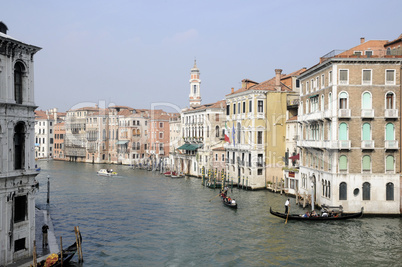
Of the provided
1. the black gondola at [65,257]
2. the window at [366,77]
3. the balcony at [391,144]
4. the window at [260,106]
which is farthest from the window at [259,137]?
the black gondola at [65,257]

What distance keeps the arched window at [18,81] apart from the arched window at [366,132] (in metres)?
20.2

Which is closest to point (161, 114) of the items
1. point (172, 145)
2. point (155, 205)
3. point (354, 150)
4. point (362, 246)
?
point (172, 145)

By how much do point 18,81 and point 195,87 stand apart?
68.0 meters

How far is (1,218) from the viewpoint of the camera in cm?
1535

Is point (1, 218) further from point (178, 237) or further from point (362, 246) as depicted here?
point (362, 246)

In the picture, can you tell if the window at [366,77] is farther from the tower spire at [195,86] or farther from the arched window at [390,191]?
the tower spire at [195,86]

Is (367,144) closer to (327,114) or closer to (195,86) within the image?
(327,114)

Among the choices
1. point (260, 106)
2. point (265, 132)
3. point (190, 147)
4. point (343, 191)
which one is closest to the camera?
point (343, 191)

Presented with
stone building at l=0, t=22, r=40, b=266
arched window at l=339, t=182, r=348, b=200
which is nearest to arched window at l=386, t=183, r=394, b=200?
arched window at l=339, t=182, r=348, b=200

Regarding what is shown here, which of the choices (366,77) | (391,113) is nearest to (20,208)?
(366,77)

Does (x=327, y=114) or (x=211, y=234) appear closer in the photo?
(x=211, y=234)

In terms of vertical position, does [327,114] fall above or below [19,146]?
above

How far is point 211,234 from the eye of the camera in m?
24.2

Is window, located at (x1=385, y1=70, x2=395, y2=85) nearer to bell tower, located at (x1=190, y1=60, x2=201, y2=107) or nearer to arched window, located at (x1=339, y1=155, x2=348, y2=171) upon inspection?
arched window, located at (x1=339, y1=155, x2=348, y2=171)
